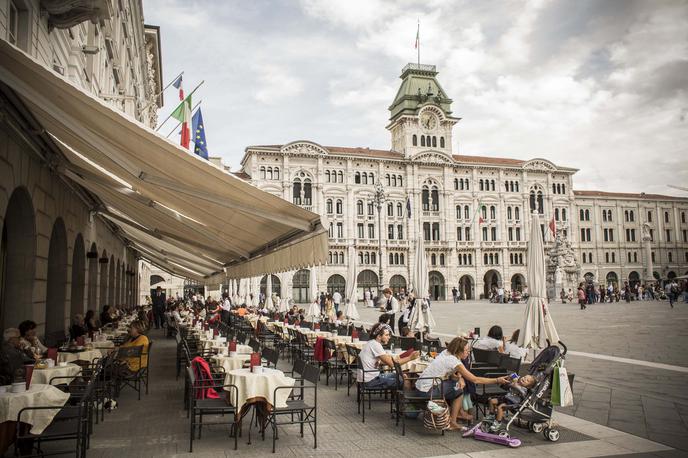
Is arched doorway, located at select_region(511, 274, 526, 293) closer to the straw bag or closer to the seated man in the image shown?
the seated man

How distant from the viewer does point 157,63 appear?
127 feet

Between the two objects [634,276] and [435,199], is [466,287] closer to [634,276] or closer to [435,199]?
[435,199]

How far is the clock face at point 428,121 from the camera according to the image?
6303cm

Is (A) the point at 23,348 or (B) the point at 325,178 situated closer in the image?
(A) the point at 23,348

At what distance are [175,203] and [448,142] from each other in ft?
195

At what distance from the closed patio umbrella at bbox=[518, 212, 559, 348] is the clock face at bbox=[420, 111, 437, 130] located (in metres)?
55.0


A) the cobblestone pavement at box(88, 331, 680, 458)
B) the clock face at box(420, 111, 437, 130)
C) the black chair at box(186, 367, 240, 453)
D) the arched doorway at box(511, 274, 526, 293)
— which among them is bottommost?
the cobblestone pavement at box(88, 331, 680, 458)

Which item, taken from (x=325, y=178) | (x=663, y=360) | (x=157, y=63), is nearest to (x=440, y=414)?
(x=663, y=360)

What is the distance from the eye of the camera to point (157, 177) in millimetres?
6984

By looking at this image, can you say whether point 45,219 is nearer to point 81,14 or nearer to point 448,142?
point 81,14

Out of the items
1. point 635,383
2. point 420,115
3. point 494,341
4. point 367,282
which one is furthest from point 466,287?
point 494,341

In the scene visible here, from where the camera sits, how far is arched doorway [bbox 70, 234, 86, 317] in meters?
13.3

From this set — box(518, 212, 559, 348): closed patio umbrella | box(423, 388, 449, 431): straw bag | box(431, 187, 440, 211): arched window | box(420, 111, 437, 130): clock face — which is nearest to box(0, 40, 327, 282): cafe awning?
box(423, 388, 449, 431): straw bag

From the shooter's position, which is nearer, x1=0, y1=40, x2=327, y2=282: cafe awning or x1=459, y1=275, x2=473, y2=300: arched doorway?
x1=0, y1=40, x2=327, y2=282: cafe awning
